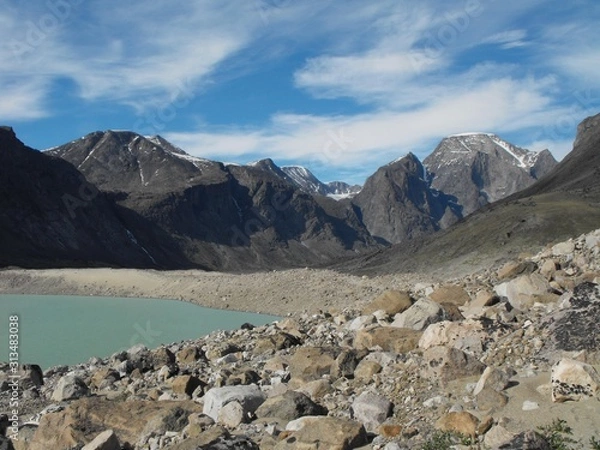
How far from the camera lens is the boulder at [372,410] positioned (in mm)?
9328

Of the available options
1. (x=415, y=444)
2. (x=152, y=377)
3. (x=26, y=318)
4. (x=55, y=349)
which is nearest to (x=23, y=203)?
(x=26, y=318)

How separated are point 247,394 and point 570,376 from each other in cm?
546

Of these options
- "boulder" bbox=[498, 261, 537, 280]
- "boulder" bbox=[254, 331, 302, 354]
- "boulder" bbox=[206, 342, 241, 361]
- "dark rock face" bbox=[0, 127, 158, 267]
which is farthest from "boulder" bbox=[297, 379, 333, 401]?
"dark rock face" bbox=[0, 127, 158, 267]

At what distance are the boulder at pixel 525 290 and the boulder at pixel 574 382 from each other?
523 centimetres

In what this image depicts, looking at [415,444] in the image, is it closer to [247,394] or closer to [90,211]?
[247,394]

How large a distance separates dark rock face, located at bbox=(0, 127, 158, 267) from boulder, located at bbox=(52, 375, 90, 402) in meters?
119

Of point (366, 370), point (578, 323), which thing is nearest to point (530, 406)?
point (578, 323)

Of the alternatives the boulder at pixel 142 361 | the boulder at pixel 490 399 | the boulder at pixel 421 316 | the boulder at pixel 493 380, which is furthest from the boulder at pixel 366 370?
the boulder at pixel 142 361

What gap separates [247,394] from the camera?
1069cm

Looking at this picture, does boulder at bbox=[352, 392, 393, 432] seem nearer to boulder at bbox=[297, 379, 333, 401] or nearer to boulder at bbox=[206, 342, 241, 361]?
boulder at bbox=[297, 379, 333, 401]

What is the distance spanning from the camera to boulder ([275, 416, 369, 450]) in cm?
839

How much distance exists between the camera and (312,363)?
12656 millimetres

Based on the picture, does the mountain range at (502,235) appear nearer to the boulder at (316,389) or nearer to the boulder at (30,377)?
the boulder at (30,377)

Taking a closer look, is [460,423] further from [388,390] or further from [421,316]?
[421,316]
